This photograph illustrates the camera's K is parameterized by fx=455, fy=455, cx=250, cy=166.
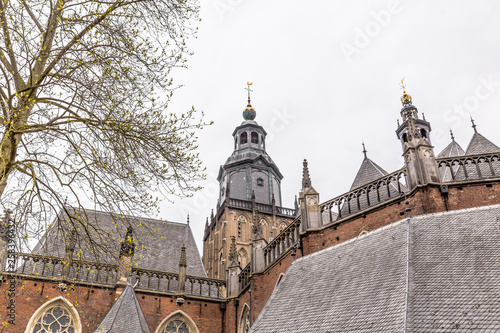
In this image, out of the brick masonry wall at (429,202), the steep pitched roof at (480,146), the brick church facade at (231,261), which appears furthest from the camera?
the steep pitched roof at (480,146)

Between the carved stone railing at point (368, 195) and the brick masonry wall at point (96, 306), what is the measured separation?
8628 millimetres

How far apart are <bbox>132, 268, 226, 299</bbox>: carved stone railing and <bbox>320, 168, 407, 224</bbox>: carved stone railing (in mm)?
8926

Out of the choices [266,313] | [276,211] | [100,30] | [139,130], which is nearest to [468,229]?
[266,313]

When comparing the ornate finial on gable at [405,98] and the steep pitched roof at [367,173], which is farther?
the ornate finial on gable at [405,98]

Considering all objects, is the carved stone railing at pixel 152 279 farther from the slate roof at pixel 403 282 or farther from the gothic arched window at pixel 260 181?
the gothic arched window at pixel 260 181

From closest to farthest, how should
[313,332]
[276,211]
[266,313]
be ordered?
1. [313,332]
2. [266,313]
3. [276,211]

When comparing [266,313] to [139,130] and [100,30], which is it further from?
[100,30]

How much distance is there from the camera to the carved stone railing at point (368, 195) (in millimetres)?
14031

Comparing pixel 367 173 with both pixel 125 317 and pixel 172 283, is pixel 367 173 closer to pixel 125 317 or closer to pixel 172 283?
pixel 172 283

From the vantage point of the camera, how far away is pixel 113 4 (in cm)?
843

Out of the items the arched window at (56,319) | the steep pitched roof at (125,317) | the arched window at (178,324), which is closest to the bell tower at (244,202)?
the arched window at (178,324)

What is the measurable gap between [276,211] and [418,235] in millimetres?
25601

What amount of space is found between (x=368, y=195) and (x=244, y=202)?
72.4 feet

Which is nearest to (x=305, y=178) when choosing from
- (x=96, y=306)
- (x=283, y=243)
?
(x=283, y=243)
